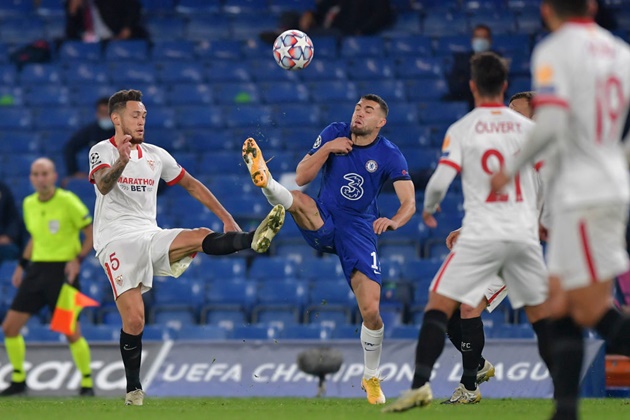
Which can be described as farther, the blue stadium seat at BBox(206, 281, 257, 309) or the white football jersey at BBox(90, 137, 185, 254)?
the blue stadium seat at BBox(206, 281, 257, 309)

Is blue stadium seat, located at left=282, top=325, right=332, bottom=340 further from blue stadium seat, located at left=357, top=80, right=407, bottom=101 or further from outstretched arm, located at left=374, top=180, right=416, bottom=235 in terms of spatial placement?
blue stadium seat, located at left=357, top=80, right=407, bottom=101

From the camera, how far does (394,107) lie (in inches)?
643

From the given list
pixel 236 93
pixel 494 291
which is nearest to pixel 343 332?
pixel 494 291

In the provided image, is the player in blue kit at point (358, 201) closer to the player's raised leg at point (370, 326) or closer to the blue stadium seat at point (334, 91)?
the player's raised leg at point (370, 326)

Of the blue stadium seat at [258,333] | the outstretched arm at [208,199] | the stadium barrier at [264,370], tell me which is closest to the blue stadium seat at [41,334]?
the stadium barrier at [264,370]

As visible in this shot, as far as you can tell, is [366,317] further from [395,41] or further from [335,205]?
[395,41]

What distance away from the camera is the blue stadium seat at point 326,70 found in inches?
685

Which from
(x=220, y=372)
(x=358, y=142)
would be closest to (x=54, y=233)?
(x=220, y=372)

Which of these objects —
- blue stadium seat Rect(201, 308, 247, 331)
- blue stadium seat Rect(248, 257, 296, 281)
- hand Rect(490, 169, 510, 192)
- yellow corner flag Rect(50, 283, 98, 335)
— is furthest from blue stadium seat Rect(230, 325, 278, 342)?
hand Rect(490, 169, 510, 192)

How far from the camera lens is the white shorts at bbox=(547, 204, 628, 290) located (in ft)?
17.3

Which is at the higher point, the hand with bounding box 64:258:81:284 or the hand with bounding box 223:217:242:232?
the hand with bounding box 223:217:242:232

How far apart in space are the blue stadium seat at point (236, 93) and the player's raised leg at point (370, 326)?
26.9 ft

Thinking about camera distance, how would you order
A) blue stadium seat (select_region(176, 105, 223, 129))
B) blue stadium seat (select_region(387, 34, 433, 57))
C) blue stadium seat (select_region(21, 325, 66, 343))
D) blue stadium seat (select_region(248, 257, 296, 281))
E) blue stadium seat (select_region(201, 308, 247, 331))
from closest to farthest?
1. blue stadium seat (select_region(21, 325, 66, 343))
2. blue stadium seat (select_region(201, 308, 247, 331))
3. blue stadium seat (select_region(248, 257, 296, 281))
4. blue stadium seat (select_region(176, 105, 223, 129))
5. blue stadium seat (select_region(387, 34, 433, 57))

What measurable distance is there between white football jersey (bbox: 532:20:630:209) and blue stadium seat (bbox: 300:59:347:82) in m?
12.1
